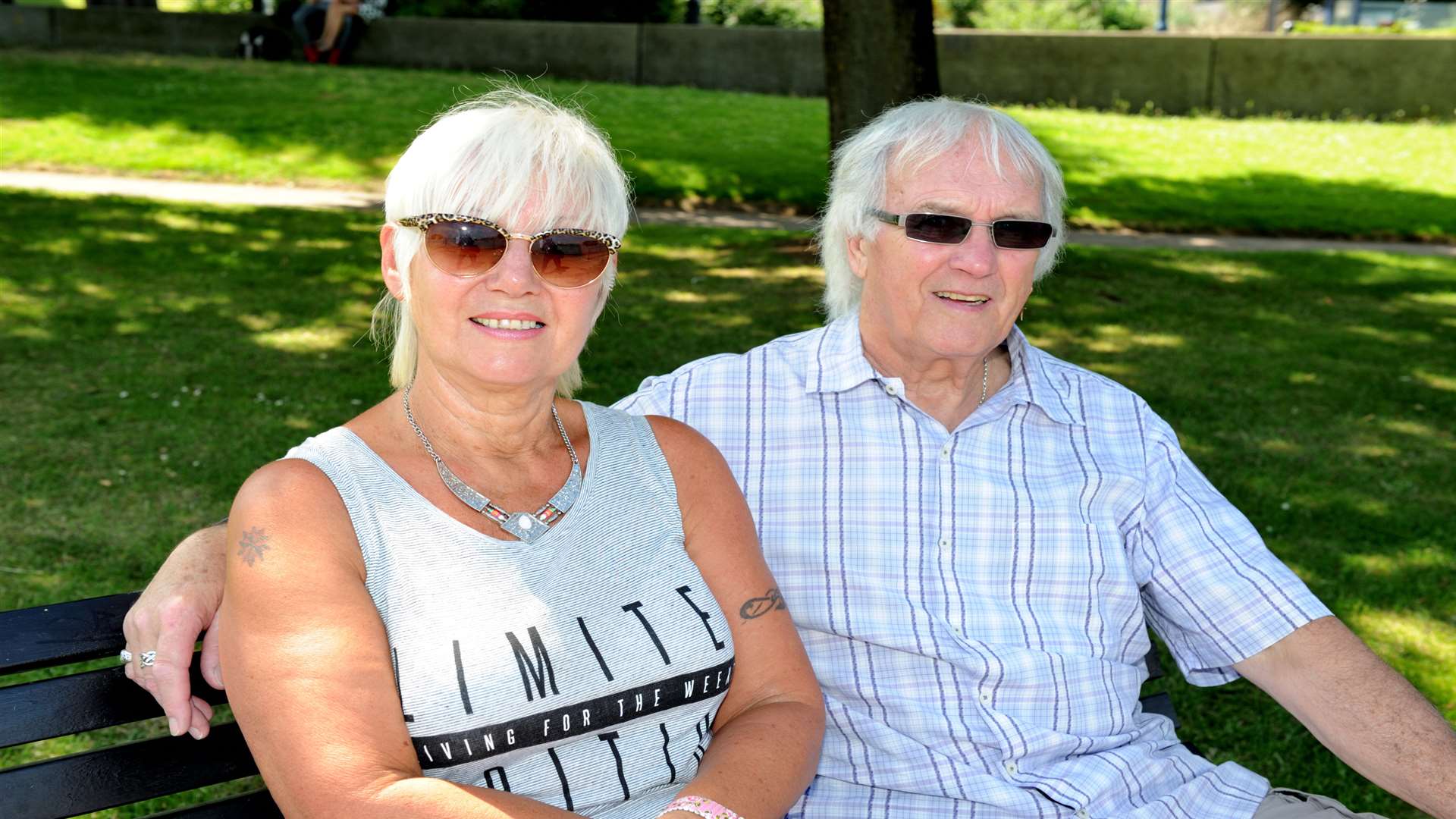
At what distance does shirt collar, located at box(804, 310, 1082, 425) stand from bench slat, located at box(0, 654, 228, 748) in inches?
51.3

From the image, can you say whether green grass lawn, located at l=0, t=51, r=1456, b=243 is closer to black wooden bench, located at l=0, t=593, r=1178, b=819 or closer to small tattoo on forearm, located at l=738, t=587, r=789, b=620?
small tattoo on forearm, located at l=738, t=587, r=789, b=620

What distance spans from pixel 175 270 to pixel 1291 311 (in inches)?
271

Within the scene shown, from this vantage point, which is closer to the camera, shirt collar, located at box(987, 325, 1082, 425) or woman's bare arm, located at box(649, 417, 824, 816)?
woman's bare arm, located at box(649, 417, 824, 816)

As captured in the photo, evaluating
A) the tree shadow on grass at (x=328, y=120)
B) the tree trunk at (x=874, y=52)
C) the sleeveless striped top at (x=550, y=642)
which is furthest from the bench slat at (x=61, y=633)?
the tree shadow on grass at (x=328, y=120)

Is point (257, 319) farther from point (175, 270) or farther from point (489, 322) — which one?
point (489, 322)

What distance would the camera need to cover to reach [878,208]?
113 inches

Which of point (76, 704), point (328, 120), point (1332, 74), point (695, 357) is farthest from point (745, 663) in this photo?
point (1332, 74)

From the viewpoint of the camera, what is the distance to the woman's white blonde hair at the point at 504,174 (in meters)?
2.19

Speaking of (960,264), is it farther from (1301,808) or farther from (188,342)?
(188,342)

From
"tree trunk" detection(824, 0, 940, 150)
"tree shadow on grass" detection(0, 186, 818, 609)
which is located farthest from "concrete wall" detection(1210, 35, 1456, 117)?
"tree trunk" detection(824, 0, 940, 150)

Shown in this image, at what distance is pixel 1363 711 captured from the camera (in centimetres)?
250

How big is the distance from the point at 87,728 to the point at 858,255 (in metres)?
1.74

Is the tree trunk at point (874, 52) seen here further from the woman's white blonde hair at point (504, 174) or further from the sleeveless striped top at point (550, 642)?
the sleeveless striped top at point (550, 642)

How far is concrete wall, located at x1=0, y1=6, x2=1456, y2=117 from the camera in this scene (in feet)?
57.7
